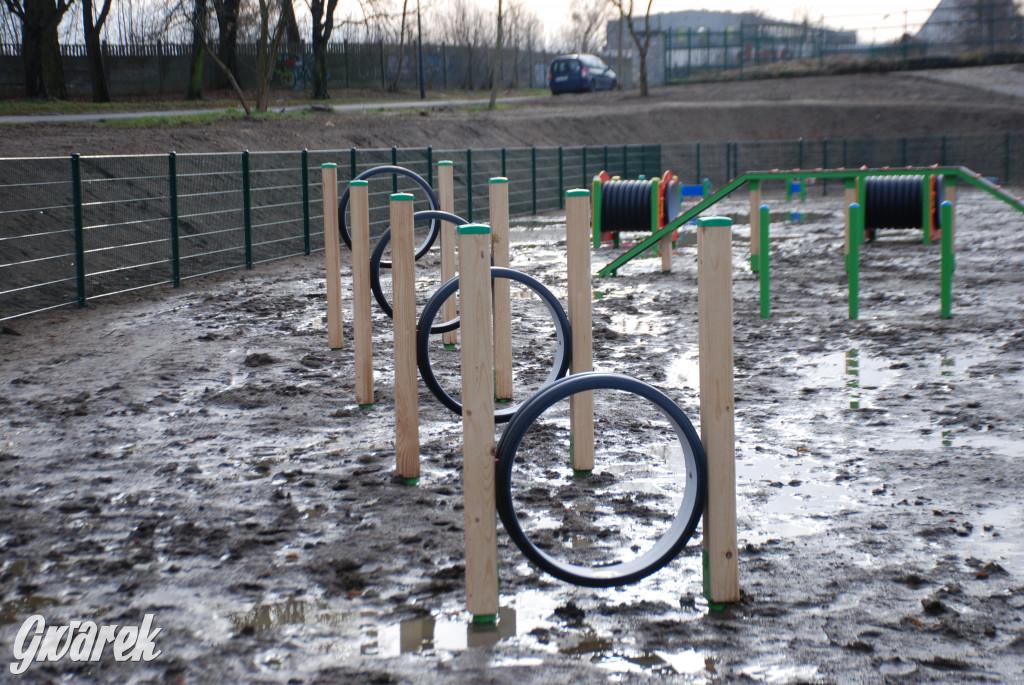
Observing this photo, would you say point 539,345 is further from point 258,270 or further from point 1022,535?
point 258,270

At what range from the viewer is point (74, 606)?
3.89 metres

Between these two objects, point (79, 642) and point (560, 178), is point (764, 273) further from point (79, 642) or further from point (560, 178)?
point (560, 178)

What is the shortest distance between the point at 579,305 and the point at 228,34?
35.4m

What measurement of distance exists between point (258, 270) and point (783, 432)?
34.6 ft

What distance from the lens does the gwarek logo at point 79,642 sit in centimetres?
350

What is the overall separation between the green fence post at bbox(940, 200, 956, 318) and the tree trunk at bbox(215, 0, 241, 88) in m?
24.2

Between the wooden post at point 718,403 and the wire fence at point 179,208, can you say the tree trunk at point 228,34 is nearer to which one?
the wire fence at point 179,208

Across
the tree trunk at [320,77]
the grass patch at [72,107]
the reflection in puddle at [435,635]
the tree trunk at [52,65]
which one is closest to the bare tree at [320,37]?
the tree trunk at [320,77]

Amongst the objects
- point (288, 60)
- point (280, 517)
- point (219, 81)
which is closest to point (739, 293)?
point (280, 517)

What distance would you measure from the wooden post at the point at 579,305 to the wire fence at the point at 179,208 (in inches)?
294

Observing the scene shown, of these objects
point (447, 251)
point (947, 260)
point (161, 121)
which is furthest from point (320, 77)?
point (947, 260)

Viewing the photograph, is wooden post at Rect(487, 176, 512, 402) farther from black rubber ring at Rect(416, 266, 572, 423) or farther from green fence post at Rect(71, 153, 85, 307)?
green fence post at Rect(71, 153, 85, 307)

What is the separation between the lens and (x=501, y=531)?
478 cm

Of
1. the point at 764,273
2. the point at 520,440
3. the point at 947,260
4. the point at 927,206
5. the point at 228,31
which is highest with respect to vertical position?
the point at 228,31
